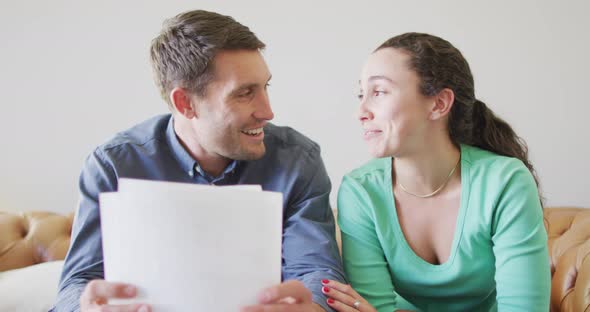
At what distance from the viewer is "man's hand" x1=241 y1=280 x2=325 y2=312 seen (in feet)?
2.40

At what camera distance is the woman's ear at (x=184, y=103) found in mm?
1208

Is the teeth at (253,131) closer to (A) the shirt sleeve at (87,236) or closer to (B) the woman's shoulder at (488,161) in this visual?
(A) the shirt sleeve at (87,236)

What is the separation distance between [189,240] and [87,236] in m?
0.51

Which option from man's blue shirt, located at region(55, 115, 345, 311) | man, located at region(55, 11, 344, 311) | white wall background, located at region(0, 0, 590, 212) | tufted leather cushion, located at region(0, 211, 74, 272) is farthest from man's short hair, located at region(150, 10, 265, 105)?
tufted leather cushion, located at region(0, 211, 74, 272)

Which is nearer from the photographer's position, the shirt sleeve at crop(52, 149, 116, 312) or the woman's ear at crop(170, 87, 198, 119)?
the shirt sleeve at crop(52, 149, 116, 312)

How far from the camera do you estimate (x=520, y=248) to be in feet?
3.51

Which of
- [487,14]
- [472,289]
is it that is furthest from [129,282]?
[487,14]

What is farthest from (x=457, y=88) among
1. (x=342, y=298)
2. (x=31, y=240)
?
(x=31, y=240)

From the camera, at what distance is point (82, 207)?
1.15 meters

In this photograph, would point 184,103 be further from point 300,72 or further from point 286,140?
point 300,72

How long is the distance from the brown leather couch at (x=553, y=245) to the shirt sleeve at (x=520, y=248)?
0.92 ft

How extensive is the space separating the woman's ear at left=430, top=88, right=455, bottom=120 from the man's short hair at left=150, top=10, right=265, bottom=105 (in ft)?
1.27

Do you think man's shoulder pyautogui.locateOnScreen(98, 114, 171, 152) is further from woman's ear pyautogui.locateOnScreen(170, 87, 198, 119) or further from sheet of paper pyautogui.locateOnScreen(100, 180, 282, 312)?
sheet of paper pyautogui.locateOnScreen(100, 180, 282, 312)

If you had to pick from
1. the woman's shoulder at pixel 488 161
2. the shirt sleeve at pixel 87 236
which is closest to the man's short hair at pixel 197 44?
the shirt sleeve at pixel 87 236
